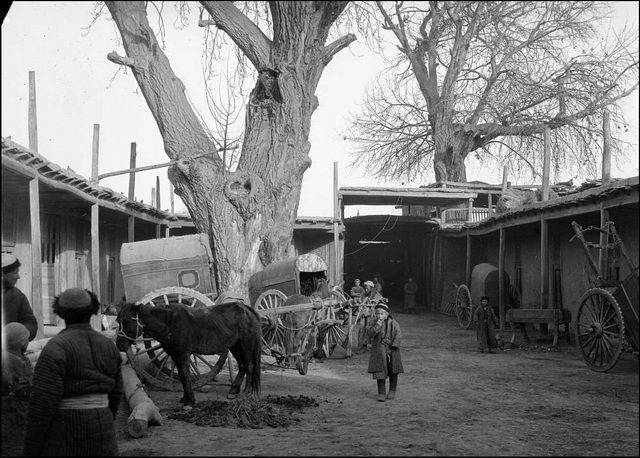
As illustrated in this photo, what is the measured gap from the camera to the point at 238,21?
35.3 feet

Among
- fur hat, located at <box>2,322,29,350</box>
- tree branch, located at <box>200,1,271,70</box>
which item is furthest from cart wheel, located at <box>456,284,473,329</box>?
fur hat, located at <box>2,322,29,350</box>

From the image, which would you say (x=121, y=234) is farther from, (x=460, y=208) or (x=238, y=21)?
(x=460, y=208)

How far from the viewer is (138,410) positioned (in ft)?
20.1

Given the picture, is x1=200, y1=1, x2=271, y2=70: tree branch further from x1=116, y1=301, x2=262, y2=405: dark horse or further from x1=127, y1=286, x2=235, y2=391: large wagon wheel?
x1=116, y1=301, x2=262, y2=405: dark horse

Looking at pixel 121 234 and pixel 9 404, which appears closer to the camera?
→ pixel 9 404

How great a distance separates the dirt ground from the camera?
4800 millimetres

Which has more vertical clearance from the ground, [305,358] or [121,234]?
[121,234]

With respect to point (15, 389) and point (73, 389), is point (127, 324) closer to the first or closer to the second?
point (15, 389)

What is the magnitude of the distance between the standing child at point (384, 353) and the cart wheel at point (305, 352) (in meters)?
1.92

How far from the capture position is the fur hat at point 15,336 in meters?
5.13

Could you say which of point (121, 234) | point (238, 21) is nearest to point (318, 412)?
point (238, 21)

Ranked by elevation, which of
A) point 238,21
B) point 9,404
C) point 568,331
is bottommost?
point 568,331

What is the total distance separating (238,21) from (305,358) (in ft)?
18.0

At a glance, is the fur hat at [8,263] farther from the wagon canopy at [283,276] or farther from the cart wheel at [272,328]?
the wagon canopy at [283,276]
